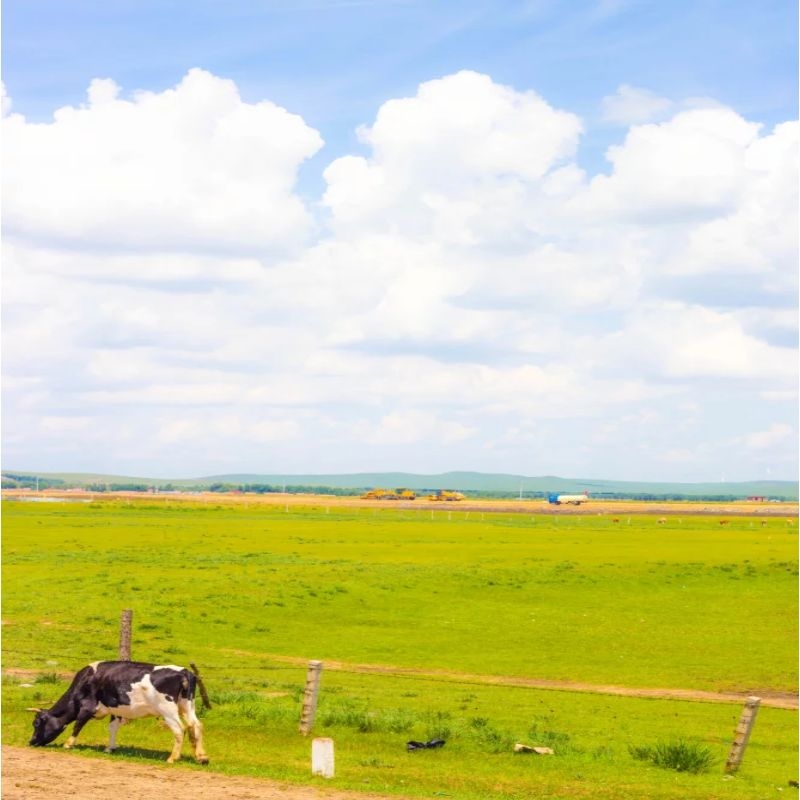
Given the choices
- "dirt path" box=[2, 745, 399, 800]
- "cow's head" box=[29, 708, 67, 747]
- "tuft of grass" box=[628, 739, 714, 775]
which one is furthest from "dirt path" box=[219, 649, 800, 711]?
"dirt path" box=[2, 745, 399, 800]

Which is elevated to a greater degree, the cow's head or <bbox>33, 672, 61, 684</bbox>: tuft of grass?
the cow's head

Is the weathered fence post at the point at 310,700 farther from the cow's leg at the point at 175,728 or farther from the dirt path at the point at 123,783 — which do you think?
the dirt path at the point at 123,783

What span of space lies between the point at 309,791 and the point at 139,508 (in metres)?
140

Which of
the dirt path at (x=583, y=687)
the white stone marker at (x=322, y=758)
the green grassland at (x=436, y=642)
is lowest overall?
the dirt path at (x=583, y=687)

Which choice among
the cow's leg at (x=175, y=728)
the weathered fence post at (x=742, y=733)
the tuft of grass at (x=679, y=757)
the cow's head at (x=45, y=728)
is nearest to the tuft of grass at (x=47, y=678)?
the cow's head at (x=45, y=728)

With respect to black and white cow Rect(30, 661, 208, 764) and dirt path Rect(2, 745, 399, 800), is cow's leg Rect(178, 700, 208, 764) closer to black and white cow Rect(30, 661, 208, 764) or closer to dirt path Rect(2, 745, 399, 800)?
black and white cow Rect(30, 661, 208, 764)

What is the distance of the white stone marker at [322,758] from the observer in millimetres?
21656

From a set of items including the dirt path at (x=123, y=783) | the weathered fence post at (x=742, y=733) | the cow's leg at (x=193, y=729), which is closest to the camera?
Result: the dirt path at (x=123, y=783)

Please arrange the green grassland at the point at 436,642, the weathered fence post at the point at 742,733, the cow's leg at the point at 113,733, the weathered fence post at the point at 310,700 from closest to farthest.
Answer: the cow's leg at the point at 113,733 < the weathered fence post at the point at 742,733 < the green grassland at the point at 436,642 < the weathered fence post at the point at 310,700

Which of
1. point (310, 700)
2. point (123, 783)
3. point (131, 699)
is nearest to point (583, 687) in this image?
point (310, 700)

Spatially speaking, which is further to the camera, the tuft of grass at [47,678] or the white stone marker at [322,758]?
the tuft of grass at [47,678]

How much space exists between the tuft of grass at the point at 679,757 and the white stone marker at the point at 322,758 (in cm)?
830

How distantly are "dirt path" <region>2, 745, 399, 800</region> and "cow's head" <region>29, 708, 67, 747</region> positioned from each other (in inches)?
33.6

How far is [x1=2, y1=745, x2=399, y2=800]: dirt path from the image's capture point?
1842cm
